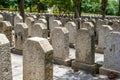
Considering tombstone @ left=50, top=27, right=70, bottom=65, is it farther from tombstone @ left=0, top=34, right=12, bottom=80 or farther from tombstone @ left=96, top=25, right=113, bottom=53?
tombstone @ left=0, top=34, right=12, bottom=80

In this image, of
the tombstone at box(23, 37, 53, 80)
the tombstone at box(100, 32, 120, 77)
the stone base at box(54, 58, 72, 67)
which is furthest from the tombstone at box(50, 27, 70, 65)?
the tombstone at box(23, 37, 53, 80)

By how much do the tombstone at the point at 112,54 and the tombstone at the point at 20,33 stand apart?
3.77 metres

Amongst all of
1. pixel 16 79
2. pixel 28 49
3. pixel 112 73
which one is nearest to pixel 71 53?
pixel 112 73

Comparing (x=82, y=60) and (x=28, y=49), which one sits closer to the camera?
(x=28, y=49)

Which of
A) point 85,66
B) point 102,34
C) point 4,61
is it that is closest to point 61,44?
point 85,66

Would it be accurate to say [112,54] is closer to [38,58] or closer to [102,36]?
[38,58]

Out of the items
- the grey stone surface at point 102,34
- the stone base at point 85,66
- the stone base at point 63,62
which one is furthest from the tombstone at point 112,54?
the grey stone surface at point 102,34

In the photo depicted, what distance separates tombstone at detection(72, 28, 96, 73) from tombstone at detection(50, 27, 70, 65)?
595mm

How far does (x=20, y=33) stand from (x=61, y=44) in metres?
2.11

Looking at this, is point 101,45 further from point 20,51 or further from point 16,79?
point 16,79

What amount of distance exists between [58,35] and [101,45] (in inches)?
131

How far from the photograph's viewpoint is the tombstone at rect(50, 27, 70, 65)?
9805mm

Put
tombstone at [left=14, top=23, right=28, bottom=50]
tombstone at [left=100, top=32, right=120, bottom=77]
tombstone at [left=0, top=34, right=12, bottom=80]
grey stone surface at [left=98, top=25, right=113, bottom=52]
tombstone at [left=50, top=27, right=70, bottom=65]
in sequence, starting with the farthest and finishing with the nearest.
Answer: grey stone surface at [left=98, top=25, right=113, bottom=52] → tombstone at [left=14, top=23, right=28, bottom=50] → tombstone at [left=50, top=27, right=70, bottom=65] → tombstone at [left=100, top=32, right=120, bottom=77] → tombstone at [left=0, top=34, right=12, bottom=80]

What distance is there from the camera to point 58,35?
987cm
